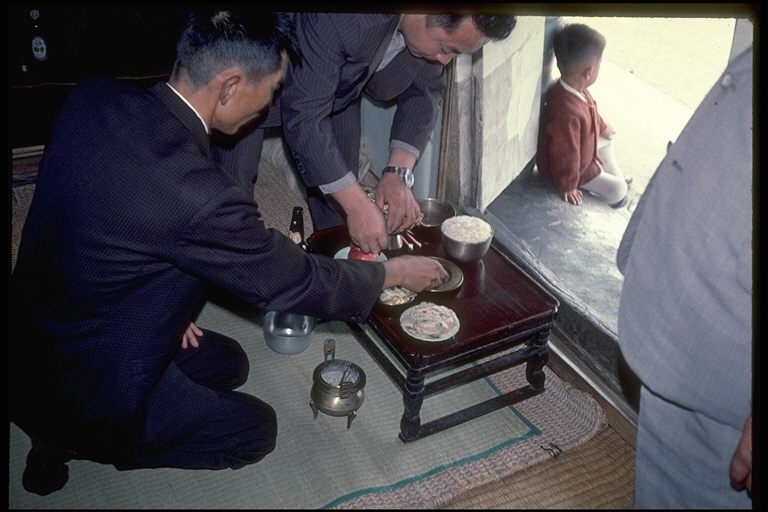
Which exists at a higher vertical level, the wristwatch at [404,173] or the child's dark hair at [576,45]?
the child's dark hair at [576,45]

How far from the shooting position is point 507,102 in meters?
3.94

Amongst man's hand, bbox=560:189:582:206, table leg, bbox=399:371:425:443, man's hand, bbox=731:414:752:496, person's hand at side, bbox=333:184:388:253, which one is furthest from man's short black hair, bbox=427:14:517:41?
man's hand, bbox=560:189:582:206

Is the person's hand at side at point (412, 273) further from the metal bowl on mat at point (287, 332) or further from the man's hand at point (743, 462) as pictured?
the man's hand at point (743, 462)

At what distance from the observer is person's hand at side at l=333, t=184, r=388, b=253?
3031 mm

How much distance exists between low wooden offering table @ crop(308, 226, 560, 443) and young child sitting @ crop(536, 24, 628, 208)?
5.12 ft

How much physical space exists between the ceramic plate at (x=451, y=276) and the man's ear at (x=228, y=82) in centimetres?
126

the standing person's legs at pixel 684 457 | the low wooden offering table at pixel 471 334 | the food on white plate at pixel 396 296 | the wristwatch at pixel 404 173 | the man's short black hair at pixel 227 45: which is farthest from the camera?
the wristwatch at pixel 404 173

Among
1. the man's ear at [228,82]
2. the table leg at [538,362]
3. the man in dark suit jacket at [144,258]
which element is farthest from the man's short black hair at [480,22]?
the table leg at [538,362]

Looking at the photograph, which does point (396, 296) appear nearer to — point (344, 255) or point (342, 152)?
point (344, 255)

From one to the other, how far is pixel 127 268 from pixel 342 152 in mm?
2053

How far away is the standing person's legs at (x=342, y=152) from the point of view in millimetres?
3873

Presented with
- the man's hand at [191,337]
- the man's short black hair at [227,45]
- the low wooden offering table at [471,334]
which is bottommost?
the man's hand at [191,337]

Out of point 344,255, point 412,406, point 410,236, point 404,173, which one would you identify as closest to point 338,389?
point 412,406

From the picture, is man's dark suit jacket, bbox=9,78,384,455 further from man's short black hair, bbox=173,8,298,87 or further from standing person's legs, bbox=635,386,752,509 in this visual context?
standing person's legs, bbox=635,386,752,509
